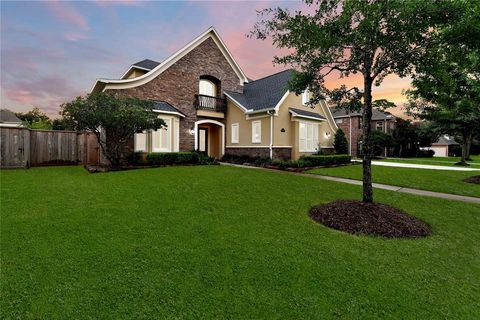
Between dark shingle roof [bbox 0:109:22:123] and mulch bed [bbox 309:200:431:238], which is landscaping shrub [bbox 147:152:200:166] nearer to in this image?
mulch bed [bbox 309:200:431:238]

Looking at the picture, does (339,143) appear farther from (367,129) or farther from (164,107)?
(367,129)

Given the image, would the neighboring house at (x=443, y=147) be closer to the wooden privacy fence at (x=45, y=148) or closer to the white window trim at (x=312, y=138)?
the white window trim at (x=312, y=138)

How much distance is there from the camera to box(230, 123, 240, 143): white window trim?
59.0 ft

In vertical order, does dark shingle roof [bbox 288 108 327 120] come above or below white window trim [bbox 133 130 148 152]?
above

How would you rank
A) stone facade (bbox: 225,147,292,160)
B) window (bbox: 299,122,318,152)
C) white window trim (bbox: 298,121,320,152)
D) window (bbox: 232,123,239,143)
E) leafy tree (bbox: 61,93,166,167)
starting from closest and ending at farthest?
1. leafy tree (bbox: 61,93,166,167)
2. stone facade (bbox: 225,147,292,160)
3. white window trim (bbox: 298,121,320,152)
4. window (bbox: 299,122,318,152)
5. window (bbox: 232,123,239,143)

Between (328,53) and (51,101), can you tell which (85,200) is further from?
(51,101)

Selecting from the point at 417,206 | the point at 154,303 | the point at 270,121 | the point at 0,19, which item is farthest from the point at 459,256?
the point at 0,19

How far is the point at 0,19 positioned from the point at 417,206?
18222 millimetres

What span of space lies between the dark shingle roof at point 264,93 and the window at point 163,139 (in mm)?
5761

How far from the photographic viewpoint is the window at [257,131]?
16484mm

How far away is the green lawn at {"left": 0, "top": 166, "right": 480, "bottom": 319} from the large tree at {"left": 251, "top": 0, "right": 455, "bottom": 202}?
8.18 feet

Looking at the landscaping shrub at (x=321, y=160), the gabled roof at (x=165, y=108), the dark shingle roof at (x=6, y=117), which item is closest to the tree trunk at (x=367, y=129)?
the landscaping shrub at (x=321, y=160)

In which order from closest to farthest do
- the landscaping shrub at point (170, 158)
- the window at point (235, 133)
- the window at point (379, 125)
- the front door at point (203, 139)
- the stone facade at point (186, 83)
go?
1. the landscaping shrub at point (170, 158)
2. the stone facade at point (186, 83)
3. the window at point (235, 133)
4. the front door at point (203, 139)
5. the window at point (379, 125)

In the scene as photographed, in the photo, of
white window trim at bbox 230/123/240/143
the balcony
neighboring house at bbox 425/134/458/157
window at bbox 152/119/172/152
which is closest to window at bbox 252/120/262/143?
white window trim at bbox 230/123/240/143
